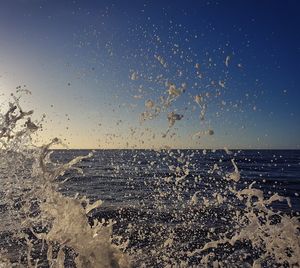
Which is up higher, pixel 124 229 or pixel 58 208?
pixel 58 208

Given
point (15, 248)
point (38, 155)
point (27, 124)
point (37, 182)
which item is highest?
A: point (27, 124)

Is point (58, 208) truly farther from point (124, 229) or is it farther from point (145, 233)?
point (124, 229)

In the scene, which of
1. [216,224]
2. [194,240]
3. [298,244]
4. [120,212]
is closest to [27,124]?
[298,244]

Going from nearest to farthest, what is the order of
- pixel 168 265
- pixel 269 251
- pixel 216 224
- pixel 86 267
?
pixel 86 267 → pixel 168 265 → pixel 269 251 → pixel 216 224

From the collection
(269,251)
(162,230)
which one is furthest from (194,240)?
(269,251)

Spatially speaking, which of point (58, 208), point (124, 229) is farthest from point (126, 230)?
point (58, 208)

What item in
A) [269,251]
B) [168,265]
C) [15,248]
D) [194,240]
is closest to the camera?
[168,265]

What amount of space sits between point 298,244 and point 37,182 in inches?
237

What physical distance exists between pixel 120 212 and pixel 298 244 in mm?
11859

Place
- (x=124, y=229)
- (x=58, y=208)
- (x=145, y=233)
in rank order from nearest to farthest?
(x=58, y=208) → (x=145, y=233) → (x=124, y=229)

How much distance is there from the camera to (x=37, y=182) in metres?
8.24

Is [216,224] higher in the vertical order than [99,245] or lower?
lower

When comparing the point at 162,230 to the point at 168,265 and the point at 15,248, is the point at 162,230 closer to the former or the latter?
the point at 168,265

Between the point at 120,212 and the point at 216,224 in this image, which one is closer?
the point at 216,224
